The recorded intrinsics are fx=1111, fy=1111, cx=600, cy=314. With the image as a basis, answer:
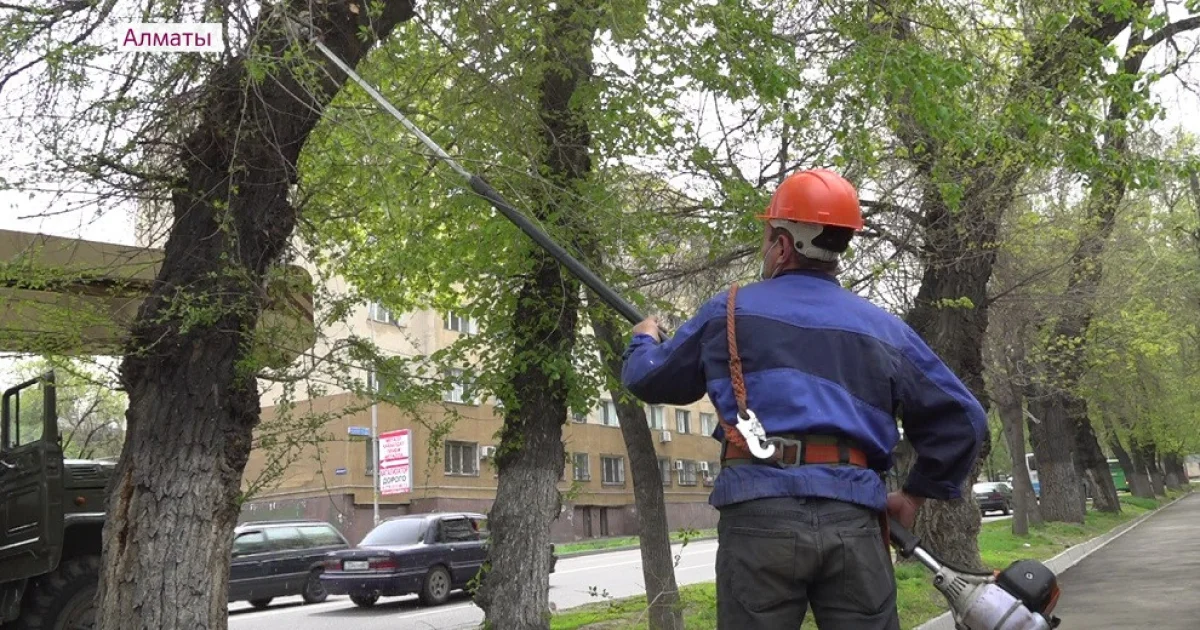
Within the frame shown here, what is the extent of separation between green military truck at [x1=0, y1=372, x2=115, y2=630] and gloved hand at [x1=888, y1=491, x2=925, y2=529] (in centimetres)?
721

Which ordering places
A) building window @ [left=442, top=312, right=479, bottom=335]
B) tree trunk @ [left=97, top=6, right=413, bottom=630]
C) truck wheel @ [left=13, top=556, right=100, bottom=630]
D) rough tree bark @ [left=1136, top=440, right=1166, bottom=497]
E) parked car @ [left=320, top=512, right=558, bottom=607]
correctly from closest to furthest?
tree trunk @ [left=97, top=6, right=413, bottom=630] < truck wheel @ [left=13, top=556, right=100, bottom=630] < building window @ [left=442, top=312, right=479, bottom=335] < parked car @ [left=320, top=512, right=558, bottom=607] < rough tree bark @ [left=1136, top=440, right=1166, bottom=497]

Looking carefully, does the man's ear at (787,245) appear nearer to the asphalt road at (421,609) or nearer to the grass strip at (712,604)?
the grass strip at (712,604)

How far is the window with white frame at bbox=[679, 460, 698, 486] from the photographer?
55.9m

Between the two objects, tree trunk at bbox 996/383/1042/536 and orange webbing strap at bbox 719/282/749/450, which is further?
tree trunk at bbox 996/383/1042/536

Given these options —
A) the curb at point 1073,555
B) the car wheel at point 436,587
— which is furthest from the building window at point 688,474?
the car wheel at point 436,587

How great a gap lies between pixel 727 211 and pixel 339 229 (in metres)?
2.90

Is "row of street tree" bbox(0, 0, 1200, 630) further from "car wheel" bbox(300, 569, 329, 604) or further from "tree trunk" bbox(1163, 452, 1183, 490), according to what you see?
"tree trunk" bbox(1163, 452, 1183, 490)

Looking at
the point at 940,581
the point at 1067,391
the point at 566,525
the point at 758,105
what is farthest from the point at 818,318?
the point at 566,525

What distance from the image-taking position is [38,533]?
8.83m

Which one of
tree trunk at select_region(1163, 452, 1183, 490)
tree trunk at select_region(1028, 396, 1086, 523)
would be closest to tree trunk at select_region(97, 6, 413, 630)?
tree trunk at select_region(1028, 396, 1086, 523)

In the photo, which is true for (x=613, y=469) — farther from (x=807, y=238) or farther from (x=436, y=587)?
(x=807, y=238)

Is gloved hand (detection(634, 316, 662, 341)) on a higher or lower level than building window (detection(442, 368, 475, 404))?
lower

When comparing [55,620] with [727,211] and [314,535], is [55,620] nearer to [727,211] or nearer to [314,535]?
[727,211]

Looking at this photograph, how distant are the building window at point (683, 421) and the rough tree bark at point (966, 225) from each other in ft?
137
